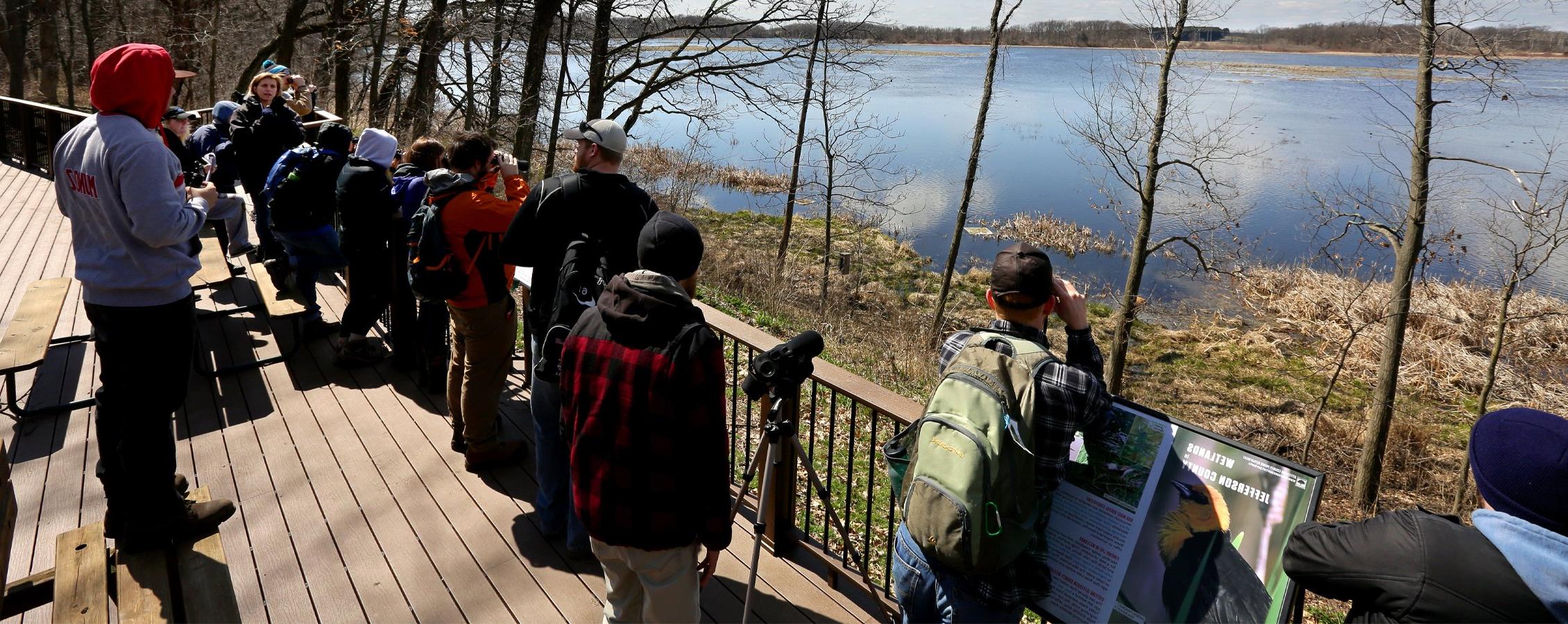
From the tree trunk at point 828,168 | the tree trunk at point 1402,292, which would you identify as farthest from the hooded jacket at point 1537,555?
the tree trunk at point 828,168

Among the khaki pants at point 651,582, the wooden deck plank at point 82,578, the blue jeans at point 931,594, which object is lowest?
the wooden deck plank at point 82,578

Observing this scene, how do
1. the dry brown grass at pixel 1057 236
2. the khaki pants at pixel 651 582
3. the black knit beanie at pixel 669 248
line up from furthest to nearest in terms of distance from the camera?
1. the dry brown grass at pixel 1057 236
2. the khaki pants at pixel 651 582
3. the black knit beanie at pixel 669 248

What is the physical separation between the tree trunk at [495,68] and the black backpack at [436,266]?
11.8m

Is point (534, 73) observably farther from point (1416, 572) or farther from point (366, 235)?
point (1416, 572)

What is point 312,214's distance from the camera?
5332mm

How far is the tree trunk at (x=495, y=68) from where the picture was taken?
15109mm

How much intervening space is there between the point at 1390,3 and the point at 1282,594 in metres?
13.5

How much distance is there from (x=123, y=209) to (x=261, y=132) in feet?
12.1

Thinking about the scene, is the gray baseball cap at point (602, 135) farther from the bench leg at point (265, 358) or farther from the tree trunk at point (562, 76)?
the tree trunk at point (562, 76)

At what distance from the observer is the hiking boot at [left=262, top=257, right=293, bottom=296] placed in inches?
226

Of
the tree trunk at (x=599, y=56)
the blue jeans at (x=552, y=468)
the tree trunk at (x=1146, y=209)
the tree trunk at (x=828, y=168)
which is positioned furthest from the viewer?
the tree trunk at (x=828, y=168)

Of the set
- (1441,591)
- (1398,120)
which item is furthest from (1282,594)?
(1398,120)

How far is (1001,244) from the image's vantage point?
946 inches

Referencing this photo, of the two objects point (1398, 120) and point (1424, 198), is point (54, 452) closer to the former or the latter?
point (1424, 198)
